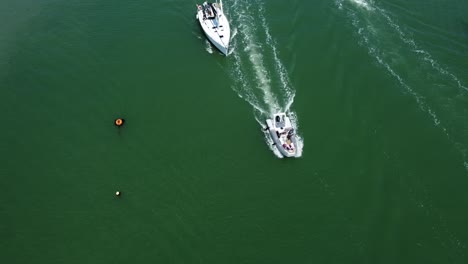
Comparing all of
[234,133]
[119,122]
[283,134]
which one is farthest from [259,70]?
[119,122]

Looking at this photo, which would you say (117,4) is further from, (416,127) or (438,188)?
(438,188)

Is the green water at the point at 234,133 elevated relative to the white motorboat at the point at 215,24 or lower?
lower

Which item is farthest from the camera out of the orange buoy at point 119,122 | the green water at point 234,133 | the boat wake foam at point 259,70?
the boat wake foam at point 259,70

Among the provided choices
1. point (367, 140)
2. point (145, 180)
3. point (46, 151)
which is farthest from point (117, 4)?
point (367, 140)

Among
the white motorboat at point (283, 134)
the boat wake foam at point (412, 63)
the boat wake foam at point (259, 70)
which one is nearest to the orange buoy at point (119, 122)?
the boat wake foam at point (259, 70)

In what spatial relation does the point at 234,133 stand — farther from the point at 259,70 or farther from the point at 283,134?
the point at 259,70

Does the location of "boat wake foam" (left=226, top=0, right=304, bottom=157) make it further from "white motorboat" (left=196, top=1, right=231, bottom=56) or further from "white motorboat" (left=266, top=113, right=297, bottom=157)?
"white motorboat" (left=196, top=1, right=231, bottom=56)

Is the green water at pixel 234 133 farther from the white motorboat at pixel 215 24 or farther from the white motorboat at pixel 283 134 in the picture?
the white motorboat at pixel 215 24
